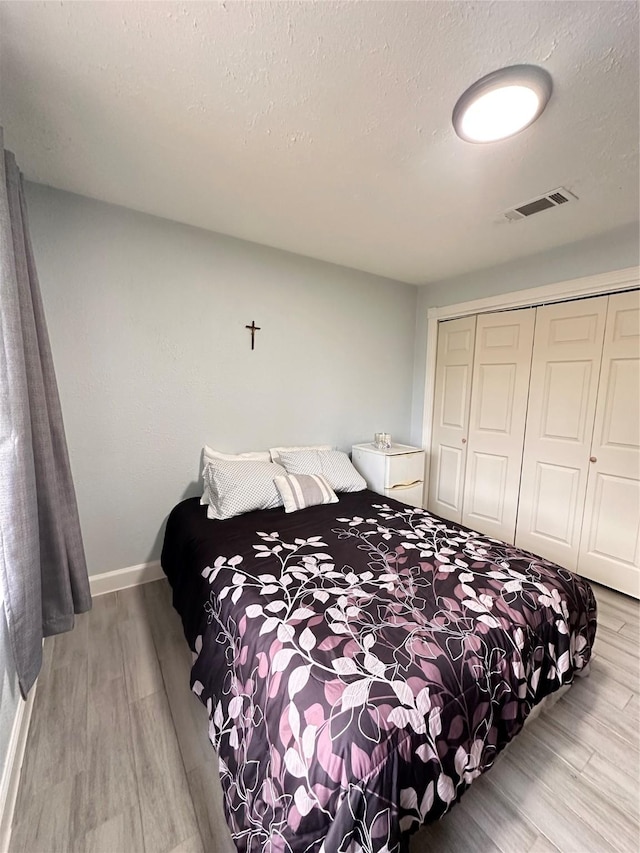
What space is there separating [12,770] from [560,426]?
3340mm

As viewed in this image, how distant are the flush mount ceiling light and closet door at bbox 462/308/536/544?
170 cm

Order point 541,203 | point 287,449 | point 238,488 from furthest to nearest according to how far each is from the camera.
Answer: point 287,449
point 238,488
point 541,203

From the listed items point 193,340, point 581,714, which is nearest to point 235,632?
point 581,714

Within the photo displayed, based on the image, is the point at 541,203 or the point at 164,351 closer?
the point at 541,203

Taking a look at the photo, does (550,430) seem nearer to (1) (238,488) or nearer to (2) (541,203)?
(2) (541,203)

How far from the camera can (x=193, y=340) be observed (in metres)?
2.36

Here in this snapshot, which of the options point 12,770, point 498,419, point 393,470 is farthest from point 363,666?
point 498,419

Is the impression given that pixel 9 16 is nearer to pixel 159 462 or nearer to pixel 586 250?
pixel 159 462

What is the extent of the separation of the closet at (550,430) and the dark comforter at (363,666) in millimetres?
1123

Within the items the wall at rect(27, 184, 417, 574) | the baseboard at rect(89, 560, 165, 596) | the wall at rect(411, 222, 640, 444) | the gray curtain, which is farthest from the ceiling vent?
the baseboard at rect(89, 560, 165, 596)

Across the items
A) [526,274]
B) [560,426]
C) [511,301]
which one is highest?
[526,274]

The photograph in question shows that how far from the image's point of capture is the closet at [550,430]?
7.46ft

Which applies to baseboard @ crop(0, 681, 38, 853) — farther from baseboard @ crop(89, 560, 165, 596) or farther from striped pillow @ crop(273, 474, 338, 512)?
striped pillow @ crop(273, 474, 338, 512)

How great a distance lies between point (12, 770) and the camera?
1.14 m
